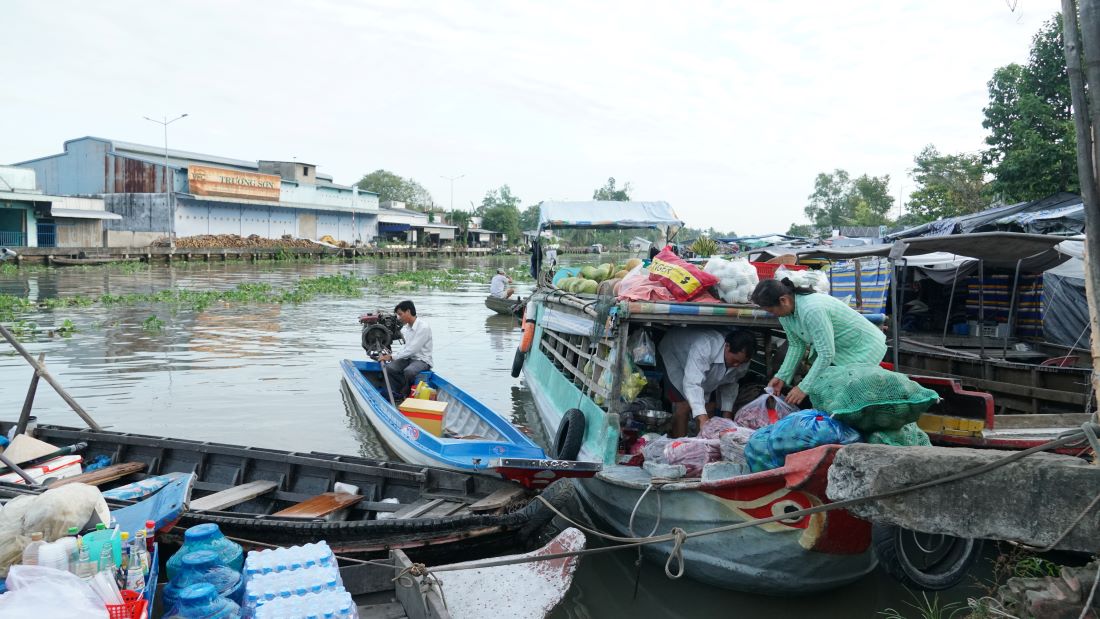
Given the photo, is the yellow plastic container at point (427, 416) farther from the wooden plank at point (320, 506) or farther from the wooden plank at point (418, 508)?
the wooden plank at point (418, 508)

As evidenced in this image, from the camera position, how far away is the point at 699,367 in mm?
6191

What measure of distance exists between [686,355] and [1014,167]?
48.2 ft

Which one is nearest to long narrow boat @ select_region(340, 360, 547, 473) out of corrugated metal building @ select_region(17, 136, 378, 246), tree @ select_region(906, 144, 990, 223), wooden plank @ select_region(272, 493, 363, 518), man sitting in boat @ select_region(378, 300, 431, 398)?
man sitting in boat @ select_region(378, 300, 431, 398)

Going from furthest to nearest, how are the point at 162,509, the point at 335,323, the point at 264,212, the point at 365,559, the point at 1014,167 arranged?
the point at 264,212 → the point at 335,323 → the point at 1014,167 → the point at 365,559 → the point at 162,509

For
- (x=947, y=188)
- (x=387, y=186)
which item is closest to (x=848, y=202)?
(x=947, y=188)

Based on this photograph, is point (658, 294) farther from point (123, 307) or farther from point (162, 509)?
point (123, 307)

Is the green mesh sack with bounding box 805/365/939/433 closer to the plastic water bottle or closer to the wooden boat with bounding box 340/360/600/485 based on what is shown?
the wooden boat with bounding box 340/360/600/485

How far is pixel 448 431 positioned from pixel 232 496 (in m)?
2.76

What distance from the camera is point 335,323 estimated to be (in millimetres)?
19812

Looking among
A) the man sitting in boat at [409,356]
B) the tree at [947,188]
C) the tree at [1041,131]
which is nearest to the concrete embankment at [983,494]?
the man sitting in boat at [409,356]

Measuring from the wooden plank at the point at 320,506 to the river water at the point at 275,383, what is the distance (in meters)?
1.85

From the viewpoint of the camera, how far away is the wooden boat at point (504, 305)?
22094mm

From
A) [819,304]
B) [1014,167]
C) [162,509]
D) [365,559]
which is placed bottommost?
[365,559]

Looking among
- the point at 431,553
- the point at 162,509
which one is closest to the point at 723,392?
the point at 431,553
